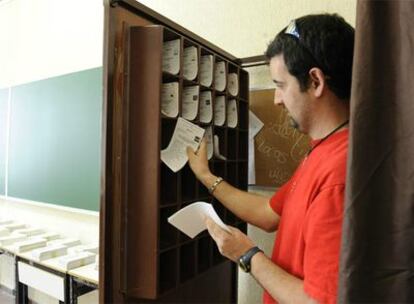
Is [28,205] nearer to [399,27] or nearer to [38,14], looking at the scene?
[38,14]

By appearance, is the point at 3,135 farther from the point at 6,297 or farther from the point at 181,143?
the point at 181,143

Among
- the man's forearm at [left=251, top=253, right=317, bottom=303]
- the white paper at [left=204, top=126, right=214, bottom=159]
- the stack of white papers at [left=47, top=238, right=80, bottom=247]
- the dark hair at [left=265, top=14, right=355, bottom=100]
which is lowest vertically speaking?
the stack of white papers at [left=47, top=238, right=80, bottom=247]

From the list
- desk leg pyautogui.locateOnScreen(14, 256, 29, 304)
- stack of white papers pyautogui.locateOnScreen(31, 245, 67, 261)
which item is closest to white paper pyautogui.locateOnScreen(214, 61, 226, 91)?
stack of white papers pyautogui.locateOnScreen(31, 245, 67, 261)

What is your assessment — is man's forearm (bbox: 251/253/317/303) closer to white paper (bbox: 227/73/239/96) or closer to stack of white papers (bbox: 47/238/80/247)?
white paper (bbox: 227/73/239/96)

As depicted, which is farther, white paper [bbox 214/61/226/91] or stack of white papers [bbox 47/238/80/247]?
stack of white papers [bbox 47/238/80/247]

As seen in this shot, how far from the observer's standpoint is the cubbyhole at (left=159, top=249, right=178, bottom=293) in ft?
3.70

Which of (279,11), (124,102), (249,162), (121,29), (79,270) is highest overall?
(279,11)

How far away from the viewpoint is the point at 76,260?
2143mm

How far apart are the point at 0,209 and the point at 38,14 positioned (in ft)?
6.43

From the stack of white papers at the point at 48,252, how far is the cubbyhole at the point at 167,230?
150 cm

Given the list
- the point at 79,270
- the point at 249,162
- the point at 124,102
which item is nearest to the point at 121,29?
the point at 124,102

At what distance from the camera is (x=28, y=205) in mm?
3082

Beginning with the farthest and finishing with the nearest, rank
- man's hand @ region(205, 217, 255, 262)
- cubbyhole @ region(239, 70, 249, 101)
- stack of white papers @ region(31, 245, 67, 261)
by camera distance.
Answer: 1. stack of white papers @ region(31, 245, 67, 261)
2. cubbyhole @ region(239, 70, 249, 101)
3. man's hand @ region(205, 217, 255, 262)

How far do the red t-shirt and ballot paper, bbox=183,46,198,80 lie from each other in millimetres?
490
